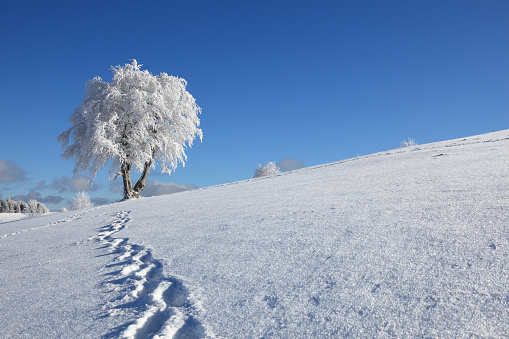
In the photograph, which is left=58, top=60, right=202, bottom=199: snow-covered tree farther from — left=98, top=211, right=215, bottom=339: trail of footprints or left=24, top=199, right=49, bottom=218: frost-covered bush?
left=24, top=199, right=49, bottom=218: frost-covered bush

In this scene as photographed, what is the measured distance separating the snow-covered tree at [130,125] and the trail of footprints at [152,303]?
→ 11.9 meters

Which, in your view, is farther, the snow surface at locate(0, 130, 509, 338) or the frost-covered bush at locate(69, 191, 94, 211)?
the frost-covered bush at locate(69, 191, 94, 211)

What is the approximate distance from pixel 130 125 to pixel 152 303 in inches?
566

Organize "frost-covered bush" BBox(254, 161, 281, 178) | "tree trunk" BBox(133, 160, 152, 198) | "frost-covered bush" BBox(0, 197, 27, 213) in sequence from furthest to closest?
1. "frost-covered bush" BBox(0, 197, 27, 213)
2. "frost-covered bush" BBox(254, 161, 281, 178)
3. "tree trunk" BBox(133, 160, 152, 198)

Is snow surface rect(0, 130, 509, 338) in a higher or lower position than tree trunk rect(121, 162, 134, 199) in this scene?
lower

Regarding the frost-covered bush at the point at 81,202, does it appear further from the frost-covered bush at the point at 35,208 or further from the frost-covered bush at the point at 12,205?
the frost-covered bush at the point at 12,205

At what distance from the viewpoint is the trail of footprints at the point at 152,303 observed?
5.39 ft

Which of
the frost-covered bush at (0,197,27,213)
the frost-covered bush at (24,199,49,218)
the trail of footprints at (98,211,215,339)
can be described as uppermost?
the frost-covered bush at (0,197,27,213)

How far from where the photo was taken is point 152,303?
1.98 metres

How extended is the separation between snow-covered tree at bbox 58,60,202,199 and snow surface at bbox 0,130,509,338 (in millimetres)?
10970

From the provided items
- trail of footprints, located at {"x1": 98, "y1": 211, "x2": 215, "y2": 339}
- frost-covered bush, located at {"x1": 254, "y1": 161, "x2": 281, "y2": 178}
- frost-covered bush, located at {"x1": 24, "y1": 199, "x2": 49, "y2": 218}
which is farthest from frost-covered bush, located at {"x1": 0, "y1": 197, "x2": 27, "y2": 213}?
trail of footprints, located at {"x1": 98, "y1": 211, "x2": 215, "y2": 339}

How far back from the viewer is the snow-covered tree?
1398 cm

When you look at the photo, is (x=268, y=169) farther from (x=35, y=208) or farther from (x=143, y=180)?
(x=35, y=208)

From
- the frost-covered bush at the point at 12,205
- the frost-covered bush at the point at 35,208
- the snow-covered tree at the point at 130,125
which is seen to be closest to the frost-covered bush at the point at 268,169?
the snow-covered tree at the point at 130,125
